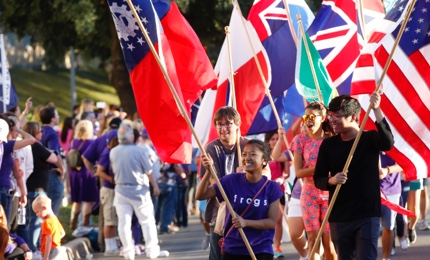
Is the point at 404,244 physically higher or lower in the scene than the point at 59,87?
lower

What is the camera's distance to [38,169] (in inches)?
585

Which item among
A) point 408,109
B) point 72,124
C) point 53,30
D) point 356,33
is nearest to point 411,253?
point 356,33

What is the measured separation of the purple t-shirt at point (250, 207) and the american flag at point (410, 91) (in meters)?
1.98

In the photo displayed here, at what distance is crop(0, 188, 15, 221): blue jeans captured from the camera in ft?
44.0

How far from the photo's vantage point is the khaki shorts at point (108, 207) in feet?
54.7

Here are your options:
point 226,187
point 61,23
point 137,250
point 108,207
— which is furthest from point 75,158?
point 61,23

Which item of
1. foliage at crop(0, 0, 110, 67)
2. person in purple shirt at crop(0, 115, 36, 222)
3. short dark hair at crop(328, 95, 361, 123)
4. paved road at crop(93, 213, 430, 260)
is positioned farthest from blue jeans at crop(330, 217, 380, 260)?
foliage at crop(0, 0, 110, 67)

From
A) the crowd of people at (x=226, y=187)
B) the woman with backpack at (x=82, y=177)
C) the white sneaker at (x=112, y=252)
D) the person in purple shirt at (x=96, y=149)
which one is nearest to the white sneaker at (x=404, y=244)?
the crowd of people at (x=226, y=187)

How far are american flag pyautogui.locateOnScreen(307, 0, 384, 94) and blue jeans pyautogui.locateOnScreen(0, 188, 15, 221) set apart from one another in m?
3.87

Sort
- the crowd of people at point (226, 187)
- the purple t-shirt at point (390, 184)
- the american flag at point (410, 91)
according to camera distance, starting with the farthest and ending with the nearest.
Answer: the purple t-shirt at point (390, 184), the american flag at point (410, 91), the crowd of people at point (226, 187)

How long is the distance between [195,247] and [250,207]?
29.3ft

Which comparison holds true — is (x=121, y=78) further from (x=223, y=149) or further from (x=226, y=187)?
(x=226, y=187)

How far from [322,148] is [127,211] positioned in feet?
22.3

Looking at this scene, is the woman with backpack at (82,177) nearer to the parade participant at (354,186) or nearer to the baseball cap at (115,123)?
the baseball cap at (115,123)
